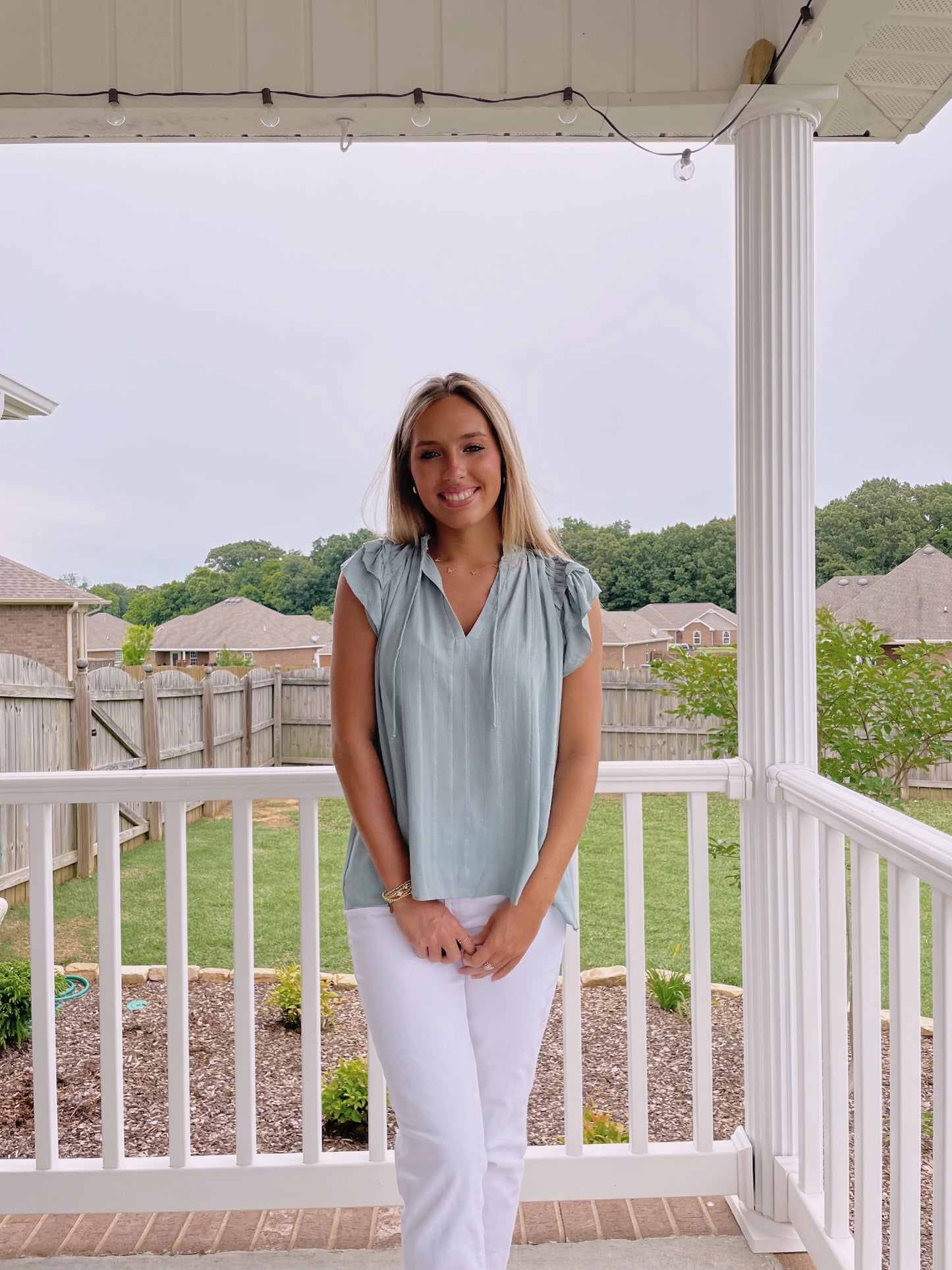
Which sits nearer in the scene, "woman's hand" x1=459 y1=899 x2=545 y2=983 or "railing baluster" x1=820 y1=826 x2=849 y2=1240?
"woman's hand" x1=459 y1=899 x2=545 y2=983

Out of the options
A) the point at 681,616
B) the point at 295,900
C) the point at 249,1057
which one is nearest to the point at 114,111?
the point at 249,1057

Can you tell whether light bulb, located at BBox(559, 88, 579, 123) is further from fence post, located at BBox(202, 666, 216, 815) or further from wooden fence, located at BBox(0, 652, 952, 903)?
fence post, located at BBox(202, 666, 216, 815)

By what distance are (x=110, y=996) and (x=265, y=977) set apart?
6.70ft

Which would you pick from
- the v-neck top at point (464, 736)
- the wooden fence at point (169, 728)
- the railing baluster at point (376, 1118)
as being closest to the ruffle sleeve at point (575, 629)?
the v-neck top at point (464, 736)

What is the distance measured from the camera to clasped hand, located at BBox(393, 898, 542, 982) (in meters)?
1.19

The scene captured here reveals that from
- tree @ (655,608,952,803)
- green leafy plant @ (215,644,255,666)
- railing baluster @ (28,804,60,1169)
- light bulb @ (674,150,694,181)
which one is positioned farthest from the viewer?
green leafy plant @ (215,644,255,666)

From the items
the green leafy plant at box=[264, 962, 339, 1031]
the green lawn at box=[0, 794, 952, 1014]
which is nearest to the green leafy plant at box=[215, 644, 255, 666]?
the green lawn at box=[0, 794, 952, 1014]

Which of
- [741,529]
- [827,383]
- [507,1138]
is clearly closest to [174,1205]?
[507,1138]

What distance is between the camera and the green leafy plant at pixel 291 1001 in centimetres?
312

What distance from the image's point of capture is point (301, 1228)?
1739 mm

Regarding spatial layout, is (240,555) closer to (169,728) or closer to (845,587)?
(169,728)

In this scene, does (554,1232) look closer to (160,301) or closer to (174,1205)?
(174,1205)

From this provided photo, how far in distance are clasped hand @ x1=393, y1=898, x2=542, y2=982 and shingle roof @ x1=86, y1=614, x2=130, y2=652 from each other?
12.7 feet

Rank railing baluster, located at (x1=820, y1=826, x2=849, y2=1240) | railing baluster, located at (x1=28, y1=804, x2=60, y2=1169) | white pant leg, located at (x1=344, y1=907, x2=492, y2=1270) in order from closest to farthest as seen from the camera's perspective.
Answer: white pant leg, located at (x1=344, y1=907, x2=492, y2=1270) < railing baluster, located at (x1=820, y1=826, x2=849, y2=1240) < railing baluster, located at (x1=28, y1=804, x2=60, y2=1169)
